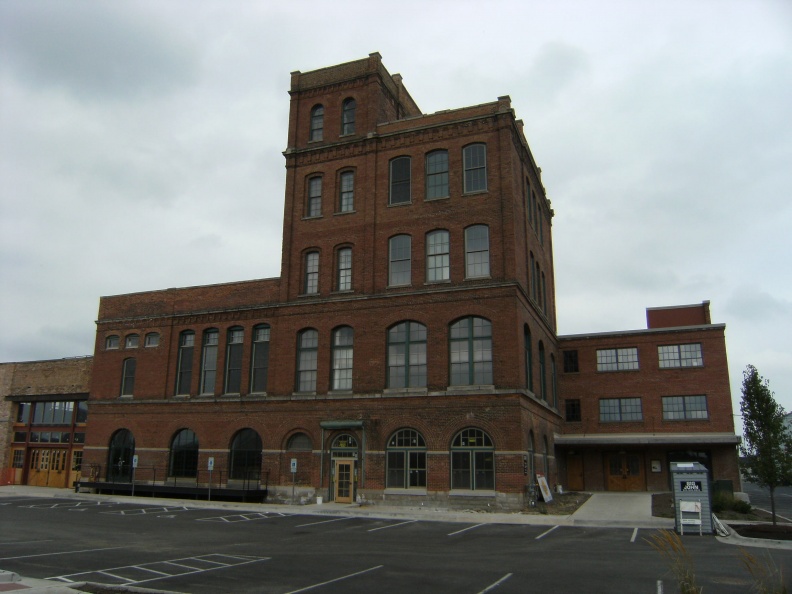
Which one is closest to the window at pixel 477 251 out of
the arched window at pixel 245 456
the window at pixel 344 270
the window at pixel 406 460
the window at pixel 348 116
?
the window at pixel 344 270

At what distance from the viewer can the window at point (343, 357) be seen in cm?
3222

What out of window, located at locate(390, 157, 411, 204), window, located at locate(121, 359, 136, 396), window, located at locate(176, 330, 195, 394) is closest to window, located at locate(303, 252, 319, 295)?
window, located at locate(390, 157, 411, 204)

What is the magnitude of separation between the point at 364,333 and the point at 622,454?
18.9 metres

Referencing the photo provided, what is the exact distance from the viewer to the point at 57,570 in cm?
1374

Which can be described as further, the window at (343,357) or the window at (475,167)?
the window at (343,357)

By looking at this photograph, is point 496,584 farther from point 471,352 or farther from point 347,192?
point 347,192

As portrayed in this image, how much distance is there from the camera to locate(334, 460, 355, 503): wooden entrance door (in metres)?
30.5

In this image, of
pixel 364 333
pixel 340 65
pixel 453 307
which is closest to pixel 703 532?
pixel 453 307

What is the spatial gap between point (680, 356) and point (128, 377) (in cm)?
3324

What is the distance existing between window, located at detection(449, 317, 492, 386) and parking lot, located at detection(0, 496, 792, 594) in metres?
6.43

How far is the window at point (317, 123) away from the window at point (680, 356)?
78.9 ft

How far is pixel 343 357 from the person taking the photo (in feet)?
107

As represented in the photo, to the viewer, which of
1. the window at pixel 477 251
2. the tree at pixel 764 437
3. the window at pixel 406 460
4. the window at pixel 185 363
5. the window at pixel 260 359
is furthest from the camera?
the window at pixel 185 363

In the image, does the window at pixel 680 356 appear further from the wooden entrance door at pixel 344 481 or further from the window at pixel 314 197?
the window at pixel 314 197
